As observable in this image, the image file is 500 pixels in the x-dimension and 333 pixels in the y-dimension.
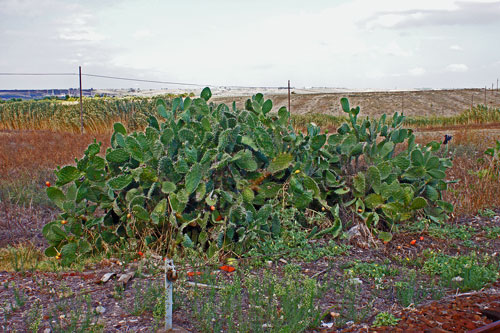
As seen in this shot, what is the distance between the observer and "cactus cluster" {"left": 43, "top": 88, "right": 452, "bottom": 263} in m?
5.04

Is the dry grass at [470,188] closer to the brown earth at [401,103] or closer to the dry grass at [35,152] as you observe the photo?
the dry grass at [35,152]

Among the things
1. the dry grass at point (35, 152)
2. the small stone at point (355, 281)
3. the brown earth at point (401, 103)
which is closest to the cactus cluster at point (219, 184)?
the small stone at point (355, 281)

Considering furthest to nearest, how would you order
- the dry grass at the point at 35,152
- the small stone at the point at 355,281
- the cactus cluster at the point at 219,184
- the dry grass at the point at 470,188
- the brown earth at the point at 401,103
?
the brown earth at the point at 401,103
the dry grass at the point at 35,152
the dry grass at the point at 470,188
the cactus cluster at the point at 219,184
the small stone at the point at 355,281

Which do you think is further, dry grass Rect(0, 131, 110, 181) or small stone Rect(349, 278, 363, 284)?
dry grass Rect(0, 131, 110, 181)

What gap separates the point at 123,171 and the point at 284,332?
9.57 ft

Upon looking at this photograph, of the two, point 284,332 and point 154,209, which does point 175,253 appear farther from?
point 284,332

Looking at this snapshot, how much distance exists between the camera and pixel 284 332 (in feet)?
10.5

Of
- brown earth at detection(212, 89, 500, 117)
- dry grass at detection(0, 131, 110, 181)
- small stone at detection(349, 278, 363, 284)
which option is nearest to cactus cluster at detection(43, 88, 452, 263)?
small stone at detection(349, 278, 363, 284)

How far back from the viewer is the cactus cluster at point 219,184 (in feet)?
16.5

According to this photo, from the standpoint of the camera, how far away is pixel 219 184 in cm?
539

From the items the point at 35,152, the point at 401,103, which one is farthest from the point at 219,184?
the point at 401,103

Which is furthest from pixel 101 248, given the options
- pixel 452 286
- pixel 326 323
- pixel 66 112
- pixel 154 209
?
pixel 66 112

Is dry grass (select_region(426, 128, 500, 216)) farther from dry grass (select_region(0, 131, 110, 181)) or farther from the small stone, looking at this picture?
dry grass (select_region(0, 131, 110, 181))

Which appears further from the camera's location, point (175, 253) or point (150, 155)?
point (150, 155)
